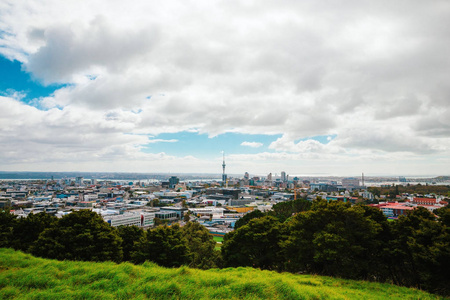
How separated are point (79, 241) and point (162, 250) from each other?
348cm

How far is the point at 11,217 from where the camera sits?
11773 millimetres

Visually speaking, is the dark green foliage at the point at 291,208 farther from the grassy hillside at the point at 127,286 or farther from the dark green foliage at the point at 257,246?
the grassy hillside at the point at 127,286

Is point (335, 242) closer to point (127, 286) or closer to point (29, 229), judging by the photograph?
point (127, 286)

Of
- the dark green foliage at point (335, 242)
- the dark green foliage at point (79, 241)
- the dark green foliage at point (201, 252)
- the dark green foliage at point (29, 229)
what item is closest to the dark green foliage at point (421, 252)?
the dark green foliage at point (335, 242)

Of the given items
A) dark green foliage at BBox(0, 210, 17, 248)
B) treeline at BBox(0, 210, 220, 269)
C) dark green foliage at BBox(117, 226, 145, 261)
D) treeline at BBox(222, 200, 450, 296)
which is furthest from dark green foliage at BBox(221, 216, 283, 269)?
dark green foliage at BBox(0, 210, 17, 248)

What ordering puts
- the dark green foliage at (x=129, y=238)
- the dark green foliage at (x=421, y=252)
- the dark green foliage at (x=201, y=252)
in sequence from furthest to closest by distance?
the dark green foliage at (x=201, y=252) → the dark green foliage at (x=129, y=238) → the dark green foliage at (x=421, y=252)

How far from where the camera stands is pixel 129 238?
13156 millimetres

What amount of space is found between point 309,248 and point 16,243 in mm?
12311

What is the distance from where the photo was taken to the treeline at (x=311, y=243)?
7830 mm

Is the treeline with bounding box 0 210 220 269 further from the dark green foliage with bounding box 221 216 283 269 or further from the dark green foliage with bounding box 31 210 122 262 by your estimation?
the dark green foliage with bounding box 221 216 283 269

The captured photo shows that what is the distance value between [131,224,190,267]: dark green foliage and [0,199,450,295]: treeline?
0.14ft

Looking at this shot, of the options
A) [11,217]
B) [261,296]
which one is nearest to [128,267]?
[261,296]

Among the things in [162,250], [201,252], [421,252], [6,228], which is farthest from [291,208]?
[6,228]

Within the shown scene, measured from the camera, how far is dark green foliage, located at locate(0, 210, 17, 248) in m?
10.2
